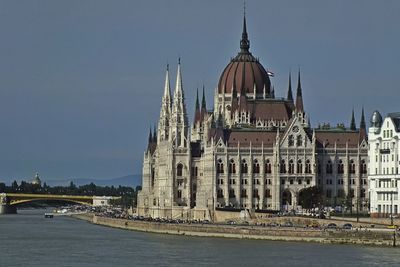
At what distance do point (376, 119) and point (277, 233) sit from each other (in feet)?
83.9

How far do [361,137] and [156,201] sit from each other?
34.1 metres

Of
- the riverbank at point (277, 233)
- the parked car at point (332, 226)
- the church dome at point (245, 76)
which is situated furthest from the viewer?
the church dome at point (245, 76)

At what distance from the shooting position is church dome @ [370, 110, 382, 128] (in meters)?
151

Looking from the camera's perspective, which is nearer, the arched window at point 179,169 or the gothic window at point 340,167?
the gothic window at point 340,167

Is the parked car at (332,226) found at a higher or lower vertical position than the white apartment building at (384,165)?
lower

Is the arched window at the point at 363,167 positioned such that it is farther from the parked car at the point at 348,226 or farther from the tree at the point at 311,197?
the parked car at the point at 348,226

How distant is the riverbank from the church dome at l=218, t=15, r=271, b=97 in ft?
112

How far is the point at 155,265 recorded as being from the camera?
105938 millimetres

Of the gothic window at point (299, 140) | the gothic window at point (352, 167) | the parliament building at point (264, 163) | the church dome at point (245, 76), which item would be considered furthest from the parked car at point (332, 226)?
the church dome at point (245, 76)

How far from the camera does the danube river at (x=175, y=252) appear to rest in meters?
107

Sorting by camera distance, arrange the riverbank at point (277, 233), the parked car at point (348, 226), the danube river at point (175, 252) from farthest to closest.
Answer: the parked car at point (348, 226), the riverbank at point (277, 233), the danube river at point (175, 252)

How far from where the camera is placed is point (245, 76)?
631 ft

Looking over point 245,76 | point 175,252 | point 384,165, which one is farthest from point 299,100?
point 175,252

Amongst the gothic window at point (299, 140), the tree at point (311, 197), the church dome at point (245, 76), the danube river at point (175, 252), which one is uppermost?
the church dome at point (245, 76)
